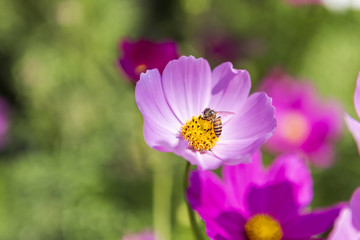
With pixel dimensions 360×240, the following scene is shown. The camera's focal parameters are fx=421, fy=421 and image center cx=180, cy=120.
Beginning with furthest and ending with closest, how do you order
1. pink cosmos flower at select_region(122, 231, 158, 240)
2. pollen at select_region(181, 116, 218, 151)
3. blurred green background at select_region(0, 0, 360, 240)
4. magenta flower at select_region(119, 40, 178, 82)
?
blurred green background at select_region(0, 0, 360, 240)
pink cosmos flower at select_region(122, 231, 158, 240)
magenta flower at select_region(119, 40, 178, 82)
pollen at select_region(181, 116, 218, 151)

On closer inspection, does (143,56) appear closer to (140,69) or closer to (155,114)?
(140,69)

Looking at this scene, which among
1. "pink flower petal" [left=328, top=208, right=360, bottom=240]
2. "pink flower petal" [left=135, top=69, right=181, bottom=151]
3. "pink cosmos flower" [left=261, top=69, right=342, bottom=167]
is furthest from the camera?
"pink cosmos flower" [left=261, top=69, right=342, bottom=167]

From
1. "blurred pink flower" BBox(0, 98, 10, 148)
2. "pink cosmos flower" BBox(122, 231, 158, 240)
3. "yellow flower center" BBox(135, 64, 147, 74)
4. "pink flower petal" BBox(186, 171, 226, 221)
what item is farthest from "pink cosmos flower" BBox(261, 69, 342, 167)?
"blurred pink flower" BBox(0, 98, 10, 148)

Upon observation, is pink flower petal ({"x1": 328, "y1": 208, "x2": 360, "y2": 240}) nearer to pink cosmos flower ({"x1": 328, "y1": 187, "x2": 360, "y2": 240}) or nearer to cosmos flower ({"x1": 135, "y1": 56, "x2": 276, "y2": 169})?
pink cosmos flower ({"x1": 328, "y1": 187, "x2": 360, "y2": 240})

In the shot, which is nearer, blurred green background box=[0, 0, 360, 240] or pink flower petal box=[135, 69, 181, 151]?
pink flower petal box=[135, 69, 181, 151]

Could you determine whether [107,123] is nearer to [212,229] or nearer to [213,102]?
[213,102]

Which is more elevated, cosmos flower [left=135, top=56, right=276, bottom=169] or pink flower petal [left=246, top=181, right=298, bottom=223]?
cosmos flower [left=135, top=56, right=276, bottom=169]

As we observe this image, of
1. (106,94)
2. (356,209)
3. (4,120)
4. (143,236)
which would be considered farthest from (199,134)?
(4,120)

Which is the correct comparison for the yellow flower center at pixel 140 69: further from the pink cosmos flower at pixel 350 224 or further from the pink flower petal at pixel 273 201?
the pink cosmos flower at pixel 350 224
